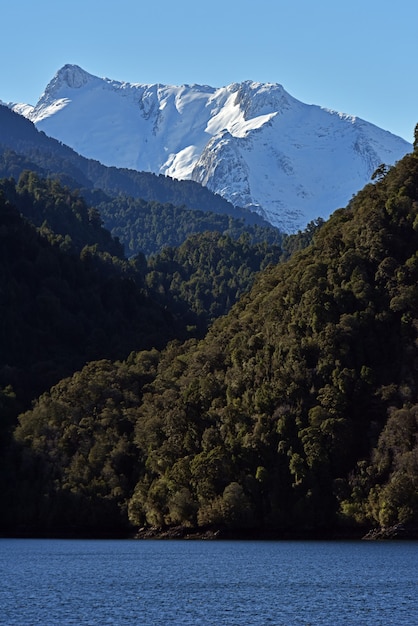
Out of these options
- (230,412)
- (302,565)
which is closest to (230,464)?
(230,412)

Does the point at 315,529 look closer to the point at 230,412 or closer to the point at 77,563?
the point at 230,412

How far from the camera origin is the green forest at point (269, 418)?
122m

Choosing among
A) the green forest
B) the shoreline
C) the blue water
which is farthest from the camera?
the green forest

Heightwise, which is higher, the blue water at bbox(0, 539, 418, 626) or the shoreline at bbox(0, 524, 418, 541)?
the shoreline at bbox(0, 524, 418, 541)

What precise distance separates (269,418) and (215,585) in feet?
175

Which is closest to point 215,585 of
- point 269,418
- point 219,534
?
point 219,534

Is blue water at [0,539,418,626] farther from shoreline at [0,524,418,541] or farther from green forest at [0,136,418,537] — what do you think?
green forest at [0,136,418,537]

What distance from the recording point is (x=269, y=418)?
128875 millimetres

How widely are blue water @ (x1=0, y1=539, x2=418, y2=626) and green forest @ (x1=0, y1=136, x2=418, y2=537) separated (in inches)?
401

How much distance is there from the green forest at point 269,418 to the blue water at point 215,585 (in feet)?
33.4

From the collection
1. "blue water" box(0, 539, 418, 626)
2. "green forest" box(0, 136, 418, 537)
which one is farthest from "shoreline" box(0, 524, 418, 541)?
"blue water" box(0, 539, 418, 626)

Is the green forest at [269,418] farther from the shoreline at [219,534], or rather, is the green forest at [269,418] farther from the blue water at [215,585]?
the blue water at [215,585]

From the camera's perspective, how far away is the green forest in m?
122

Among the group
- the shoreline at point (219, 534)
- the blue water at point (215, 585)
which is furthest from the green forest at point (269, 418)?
the blue water at point (215, 585)
